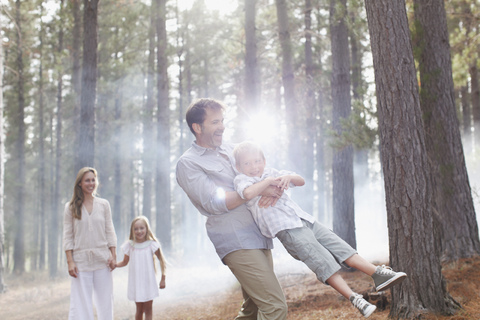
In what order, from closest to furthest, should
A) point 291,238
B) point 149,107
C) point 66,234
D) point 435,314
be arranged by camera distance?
point 291,238 < point 435,314 < point 66,234 < point 149,107

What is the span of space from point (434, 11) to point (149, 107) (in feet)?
50.8

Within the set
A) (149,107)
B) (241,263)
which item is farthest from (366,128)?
(149,107)

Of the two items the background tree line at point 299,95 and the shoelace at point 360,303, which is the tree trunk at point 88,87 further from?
the shoelace at point 360,303

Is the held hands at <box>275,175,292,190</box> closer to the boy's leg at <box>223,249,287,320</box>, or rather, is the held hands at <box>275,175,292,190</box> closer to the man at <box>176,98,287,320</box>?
the man at <box>176,98,287,320</box>

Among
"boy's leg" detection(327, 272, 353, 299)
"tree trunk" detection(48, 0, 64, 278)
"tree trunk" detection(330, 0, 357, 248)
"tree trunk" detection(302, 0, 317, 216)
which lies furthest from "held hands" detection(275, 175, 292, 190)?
"tree trunk" detection(48, 0, 64, 278)

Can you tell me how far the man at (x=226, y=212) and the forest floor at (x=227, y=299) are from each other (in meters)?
Answer: 2.24

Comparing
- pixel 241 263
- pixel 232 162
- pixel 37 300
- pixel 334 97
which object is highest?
pixel 334 97

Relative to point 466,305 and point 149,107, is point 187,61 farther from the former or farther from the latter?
point 466,305

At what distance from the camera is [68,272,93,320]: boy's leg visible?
558 centimetres

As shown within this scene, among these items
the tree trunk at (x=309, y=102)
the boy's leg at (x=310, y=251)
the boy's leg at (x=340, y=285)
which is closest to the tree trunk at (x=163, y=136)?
the tree trunk at (x=309, y=102)

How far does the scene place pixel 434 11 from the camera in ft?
25.7

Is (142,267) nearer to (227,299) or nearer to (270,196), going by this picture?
(227,299)

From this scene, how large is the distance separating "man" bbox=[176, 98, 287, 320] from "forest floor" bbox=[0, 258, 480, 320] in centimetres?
224

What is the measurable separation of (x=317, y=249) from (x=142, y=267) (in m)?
3.99
